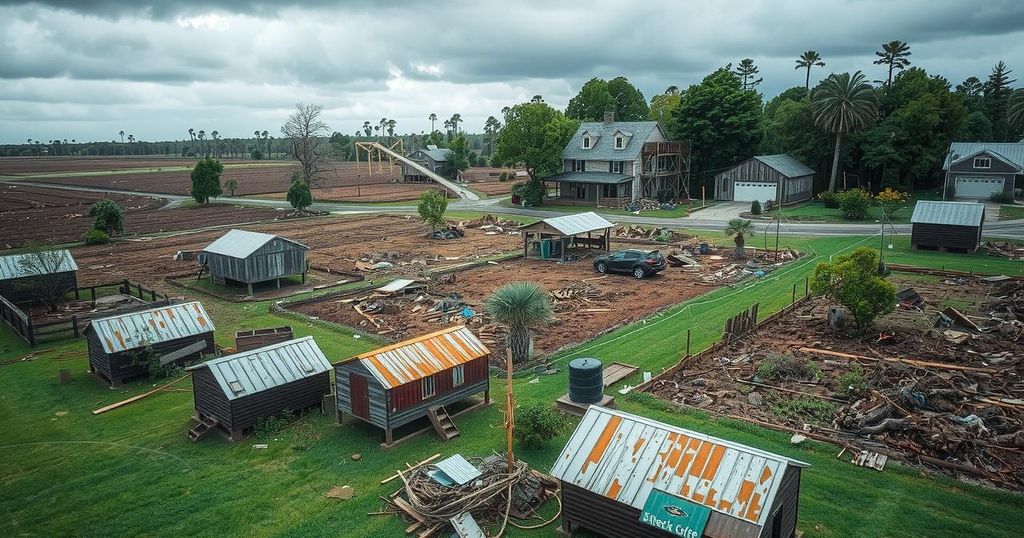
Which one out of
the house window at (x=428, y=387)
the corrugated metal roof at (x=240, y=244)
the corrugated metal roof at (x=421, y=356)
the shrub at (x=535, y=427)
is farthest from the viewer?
the corrugated metal roof at (x=240, y=244)

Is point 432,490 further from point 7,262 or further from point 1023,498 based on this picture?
point 7,262

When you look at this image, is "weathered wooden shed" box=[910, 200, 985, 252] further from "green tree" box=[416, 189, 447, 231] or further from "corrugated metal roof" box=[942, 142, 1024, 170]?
"green tree" box=[416, 189, 447, 231]

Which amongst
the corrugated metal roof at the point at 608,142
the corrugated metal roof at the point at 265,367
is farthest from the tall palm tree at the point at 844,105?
the corrugated metal roof at the point at 265,367

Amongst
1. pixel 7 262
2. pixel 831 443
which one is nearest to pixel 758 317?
pixel 831 443

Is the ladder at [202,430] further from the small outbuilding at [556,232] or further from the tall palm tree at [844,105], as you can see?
the tall palm tree at [844,105]

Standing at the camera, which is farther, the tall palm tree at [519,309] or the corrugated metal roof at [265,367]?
the tall palm tree at [519,309]

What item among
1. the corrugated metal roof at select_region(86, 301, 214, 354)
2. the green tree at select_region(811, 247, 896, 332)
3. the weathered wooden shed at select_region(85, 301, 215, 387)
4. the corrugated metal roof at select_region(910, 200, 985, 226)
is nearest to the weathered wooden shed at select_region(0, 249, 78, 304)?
the weathered wooden shed at select_region(85, 301, 215, 387)
